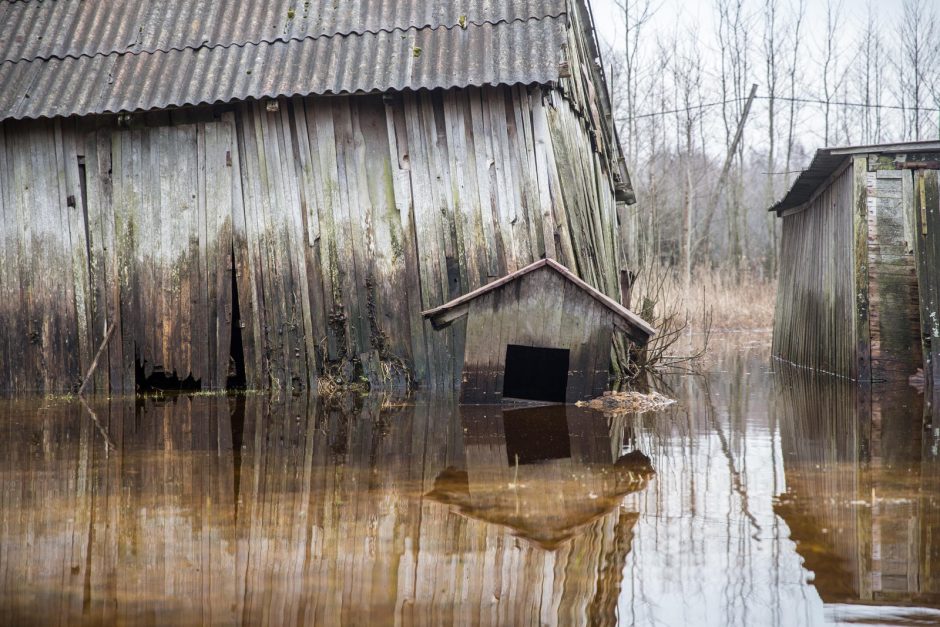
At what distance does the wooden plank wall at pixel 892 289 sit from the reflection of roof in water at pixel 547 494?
5498 millimetres

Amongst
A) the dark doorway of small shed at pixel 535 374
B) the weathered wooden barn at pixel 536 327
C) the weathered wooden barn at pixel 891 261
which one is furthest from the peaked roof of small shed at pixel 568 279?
the weathered wooden barn at pixel 891 261

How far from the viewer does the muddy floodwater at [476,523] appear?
2988mm

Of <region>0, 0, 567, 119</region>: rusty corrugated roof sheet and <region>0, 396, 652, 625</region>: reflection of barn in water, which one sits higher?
<region>0, 0, 567, 119</region>: rusty corrugated roof sheet

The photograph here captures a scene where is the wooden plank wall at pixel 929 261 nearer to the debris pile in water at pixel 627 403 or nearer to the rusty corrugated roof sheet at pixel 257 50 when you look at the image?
the debris pile in water at pixel 627 403

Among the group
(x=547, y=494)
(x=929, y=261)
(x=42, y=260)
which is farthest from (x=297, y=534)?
(x=929, y=261)

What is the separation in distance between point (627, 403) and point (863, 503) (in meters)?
4.07

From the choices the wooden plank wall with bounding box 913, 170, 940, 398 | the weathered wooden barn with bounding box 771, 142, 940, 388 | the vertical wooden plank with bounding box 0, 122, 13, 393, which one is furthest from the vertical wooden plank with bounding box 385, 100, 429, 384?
the wooden plank wall with bounding box 913, 170, 940, 398

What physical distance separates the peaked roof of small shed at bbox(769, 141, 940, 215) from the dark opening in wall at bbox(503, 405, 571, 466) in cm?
447

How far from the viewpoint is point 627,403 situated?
27.2ft

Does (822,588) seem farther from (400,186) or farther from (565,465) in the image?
(400,186)

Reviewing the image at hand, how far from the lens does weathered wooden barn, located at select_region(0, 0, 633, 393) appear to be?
9.44m

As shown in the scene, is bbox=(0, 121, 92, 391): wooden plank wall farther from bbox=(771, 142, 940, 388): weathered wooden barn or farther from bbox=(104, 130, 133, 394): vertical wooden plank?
bbox=(771, 142, 940, 388): weathered wooden barn

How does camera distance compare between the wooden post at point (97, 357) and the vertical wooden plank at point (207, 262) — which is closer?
the vertical wooden plank at point (207, 262)

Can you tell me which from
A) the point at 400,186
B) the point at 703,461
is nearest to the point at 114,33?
the point at 400,186
